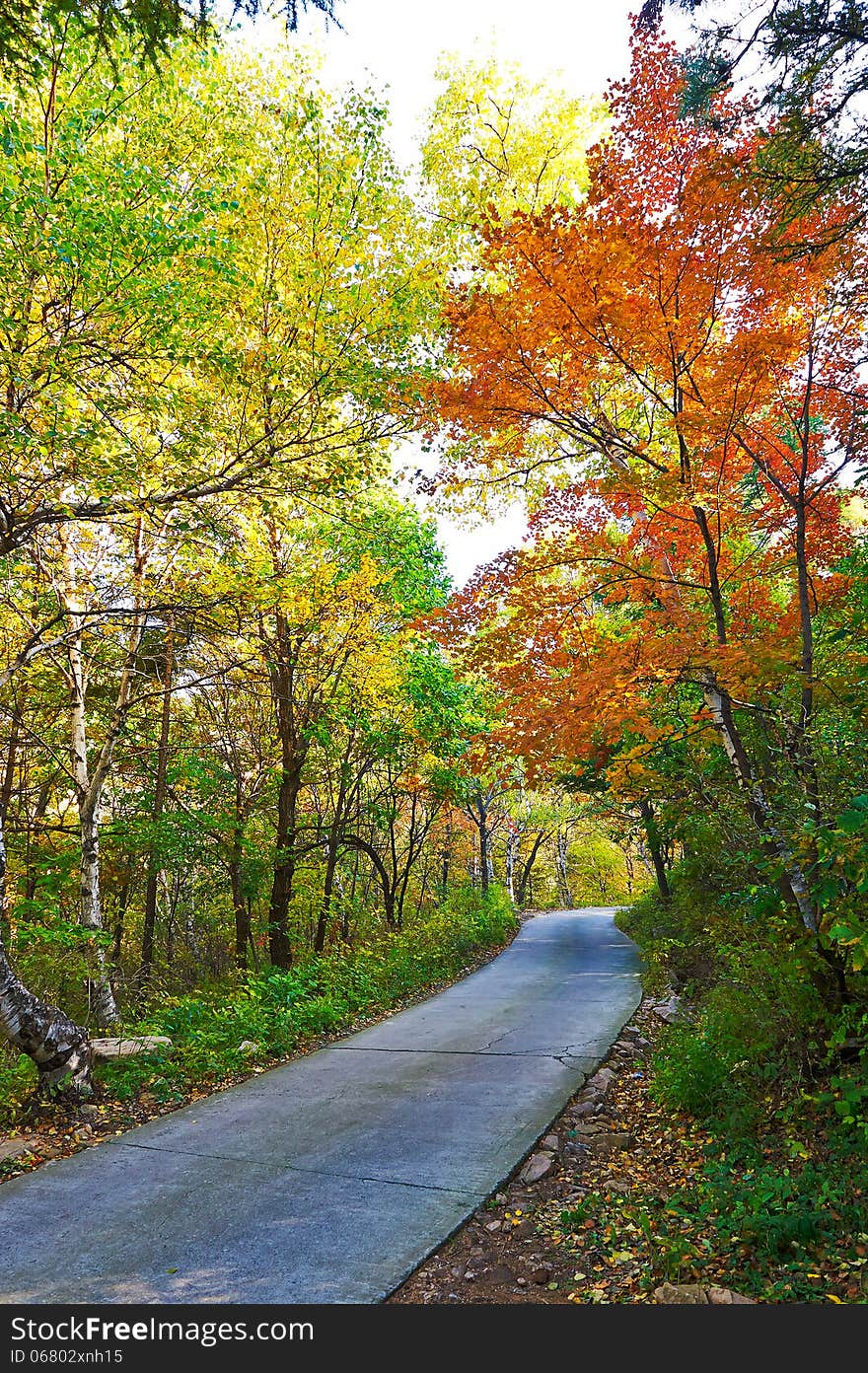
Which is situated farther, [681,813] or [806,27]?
[681,813]

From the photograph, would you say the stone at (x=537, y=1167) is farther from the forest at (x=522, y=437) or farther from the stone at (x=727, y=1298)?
the stone at (x=727, y=1298)

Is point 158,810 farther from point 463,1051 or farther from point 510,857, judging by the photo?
point 510,857

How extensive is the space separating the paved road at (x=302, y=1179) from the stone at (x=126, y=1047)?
0.90 m

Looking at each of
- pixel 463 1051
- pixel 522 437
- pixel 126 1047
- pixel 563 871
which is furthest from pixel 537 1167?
pixel 563 871

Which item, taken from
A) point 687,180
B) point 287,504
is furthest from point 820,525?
point 287,504

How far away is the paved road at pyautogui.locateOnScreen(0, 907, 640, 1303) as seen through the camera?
3035mm

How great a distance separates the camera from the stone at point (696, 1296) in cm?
260

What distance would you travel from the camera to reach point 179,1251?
3.23 metres

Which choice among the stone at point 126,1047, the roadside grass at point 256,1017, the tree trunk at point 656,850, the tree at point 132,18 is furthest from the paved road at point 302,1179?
the tree trunk at point 656,850

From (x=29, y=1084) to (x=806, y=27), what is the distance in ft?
29.7

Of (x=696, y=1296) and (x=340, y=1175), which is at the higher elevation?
(x=696, y=1296)

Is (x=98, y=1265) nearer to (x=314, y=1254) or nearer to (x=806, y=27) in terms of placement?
(x=314, y=1254)

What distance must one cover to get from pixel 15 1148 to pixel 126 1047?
1417 millimetres

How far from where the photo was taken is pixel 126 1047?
19.8 feet
